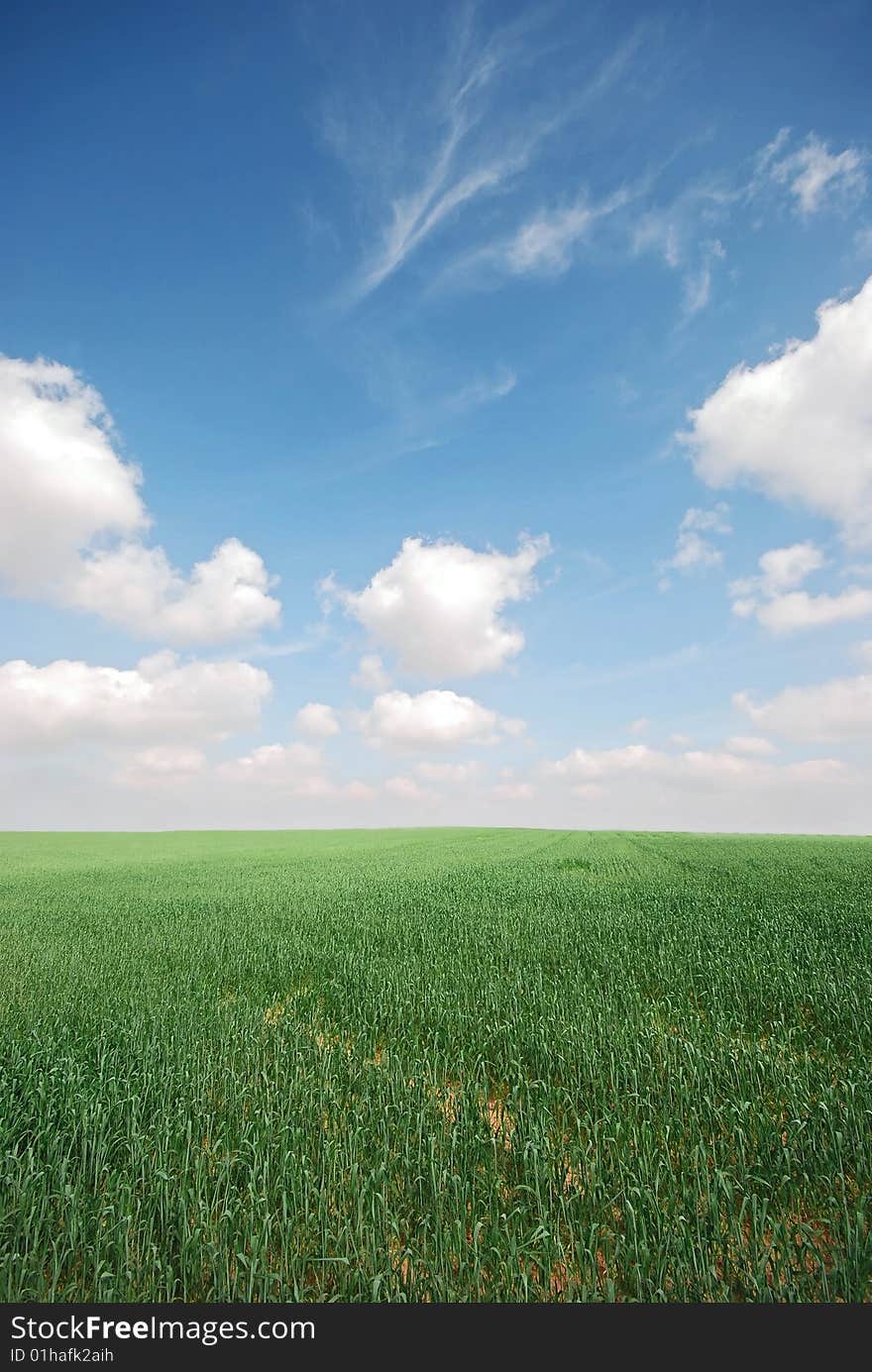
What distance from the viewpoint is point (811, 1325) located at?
13.3 feet

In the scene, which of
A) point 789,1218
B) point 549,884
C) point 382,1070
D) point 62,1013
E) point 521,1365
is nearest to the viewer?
Result: point 521,1365

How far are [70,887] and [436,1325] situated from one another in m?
30.5

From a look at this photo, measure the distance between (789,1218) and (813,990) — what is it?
260 inches

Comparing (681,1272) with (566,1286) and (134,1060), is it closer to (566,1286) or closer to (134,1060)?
(566,1286)

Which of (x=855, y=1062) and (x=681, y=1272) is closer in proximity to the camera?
(x=681, y=1272)

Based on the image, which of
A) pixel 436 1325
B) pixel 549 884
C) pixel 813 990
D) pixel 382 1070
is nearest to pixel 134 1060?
pixel 382 1070

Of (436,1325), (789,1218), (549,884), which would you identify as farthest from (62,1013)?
(549,884)

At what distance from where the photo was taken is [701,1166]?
561 centimetres

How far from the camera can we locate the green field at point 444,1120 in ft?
14.8

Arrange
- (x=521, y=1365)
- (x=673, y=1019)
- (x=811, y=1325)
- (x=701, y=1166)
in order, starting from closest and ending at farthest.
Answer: (x=521, y=1365), (x=811, y=1325), (x=701, y=1166), (x=673, y=1019)

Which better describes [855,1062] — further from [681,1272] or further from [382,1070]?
[382,1070]

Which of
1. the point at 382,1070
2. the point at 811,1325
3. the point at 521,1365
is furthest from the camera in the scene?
the point at 382,1070

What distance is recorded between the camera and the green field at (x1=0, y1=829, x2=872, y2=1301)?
450 cm

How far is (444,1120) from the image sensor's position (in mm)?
6301
